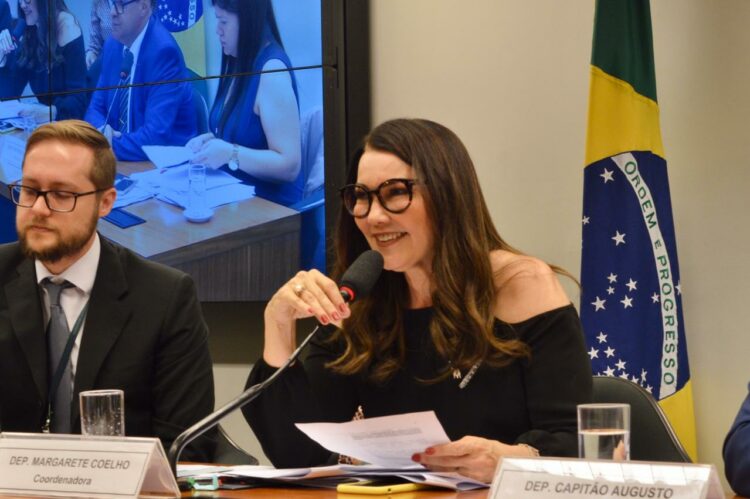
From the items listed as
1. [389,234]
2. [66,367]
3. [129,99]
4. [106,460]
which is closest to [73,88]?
[129,99]

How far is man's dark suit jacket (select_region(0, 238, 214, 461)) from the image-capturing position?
98.8 inches

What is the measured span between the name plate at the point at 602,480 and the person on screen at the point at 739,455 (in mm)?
398

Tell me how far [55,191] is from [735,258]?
218 cm

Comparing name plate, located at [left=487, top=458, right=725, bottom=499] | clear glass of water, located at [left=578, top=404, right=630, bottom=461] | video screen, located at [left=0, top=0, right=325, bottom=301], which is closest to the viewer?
name plate, located at [left=487, top=458, right=725, bottom=499]

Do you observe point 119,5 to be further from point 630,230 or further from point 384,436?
point 384,436

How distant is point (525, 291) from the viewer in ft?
7.28

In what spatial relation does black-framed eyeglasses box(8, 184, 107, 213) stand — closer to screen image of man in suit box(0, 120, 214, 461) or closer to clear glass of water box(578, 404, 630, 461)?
screen image of man in suit box(0, 120, 214, 461)

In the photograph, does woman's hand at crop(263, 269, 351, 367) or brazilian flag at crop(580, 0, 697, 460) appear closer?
woman's hand at crop(263, 269, 351, 367)

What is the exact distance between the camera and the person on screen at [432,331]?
213 centimetres

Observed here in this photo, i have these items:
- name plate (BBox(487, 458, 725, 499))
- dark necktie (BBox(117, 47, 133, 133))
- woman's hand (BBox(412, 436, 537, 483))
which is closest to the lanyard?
woman's hand (BBox(412, 436, 537, 483))

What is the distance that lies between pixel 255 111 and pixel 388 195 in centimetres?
206

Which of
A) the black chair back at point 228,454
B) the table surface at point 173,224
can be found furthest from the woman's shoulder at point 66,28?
the black chair back at point 228,454

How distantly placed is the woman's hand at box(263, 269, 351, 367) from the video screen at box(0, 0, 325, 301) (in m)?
1.90

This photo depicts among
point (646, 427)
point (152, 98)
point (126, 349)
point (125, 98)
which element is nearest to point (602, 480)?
point (646, 427)
